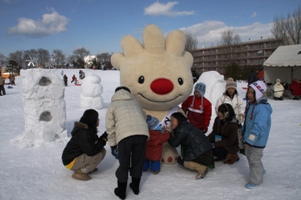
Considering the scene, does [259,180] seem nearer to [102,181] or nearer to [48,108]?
[102,181]

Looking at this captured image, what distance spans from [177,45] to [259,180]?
244 centimetres

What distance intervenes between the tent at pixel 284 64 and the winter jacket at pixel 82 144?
12.8 meters

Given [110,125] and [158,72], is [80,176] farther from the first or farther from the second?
[158,72]

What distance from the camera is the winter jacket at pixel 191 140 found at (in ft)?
12.0

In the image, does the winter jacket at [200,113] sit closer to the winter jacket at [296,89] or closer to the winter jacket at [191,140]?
the winter jacket at [191,140]

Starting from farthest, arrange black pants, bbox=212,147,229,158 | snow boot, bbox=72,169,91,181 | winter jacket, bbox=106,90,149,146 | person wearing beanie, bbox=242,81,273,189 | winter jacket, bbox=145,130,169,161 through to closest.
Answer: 1. black pants, bbox=212,147,229,158
2. winter jacket, bbox=145,130,169,161
3. snow boot, bbox=72,169,91,181
4. person wearing beanie, bbox=242,81,273,189
5. winter jacket, bbox=106,90,149,146

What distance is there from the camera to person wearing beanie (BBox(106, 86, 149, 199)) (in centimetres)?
300

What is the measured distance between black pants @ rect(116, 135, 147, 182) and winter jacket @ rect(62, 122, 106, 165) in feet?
1.92

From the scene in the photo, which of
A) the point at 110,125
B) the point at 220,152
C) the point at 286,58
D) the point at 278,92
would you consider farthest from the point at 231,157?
the point at 286,58

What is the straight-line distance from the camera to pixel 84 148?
134 inches

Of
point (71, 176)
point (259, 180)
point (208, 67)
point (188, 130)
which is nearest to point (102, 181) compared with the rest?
point (71, 176)

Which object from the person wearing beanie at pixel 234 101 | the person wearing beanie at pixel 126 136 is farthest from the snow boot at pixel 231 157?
the person wearing beanie at pixel 126 136

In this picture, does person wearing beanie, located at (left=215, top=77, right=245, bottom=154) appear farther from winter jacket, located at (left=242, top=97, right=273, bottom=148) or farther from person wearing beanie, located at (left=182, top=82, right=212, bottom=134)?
winter jacket, located at (left=242, top=97, right=273, bottom=148)

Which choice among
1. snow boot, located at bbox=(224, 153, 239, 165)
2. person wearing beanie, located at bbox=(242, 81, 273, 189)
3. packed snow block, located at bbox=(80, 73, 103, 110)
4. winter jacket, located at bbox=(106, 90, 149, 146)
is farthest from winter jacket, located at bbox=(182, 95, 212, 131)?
packed snow block, located at bbox=(80, 73, 103, 110)
